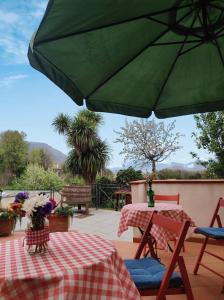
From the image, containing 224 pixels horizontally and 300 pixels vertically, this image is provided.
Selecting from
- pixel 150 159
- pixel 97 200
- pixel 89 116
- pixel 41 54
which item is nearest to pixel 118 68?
pixel 41 54

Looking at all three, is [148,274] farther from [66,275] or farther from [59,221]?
[59,221]

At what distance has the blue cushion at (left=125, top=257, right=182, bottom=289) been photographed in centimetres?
165

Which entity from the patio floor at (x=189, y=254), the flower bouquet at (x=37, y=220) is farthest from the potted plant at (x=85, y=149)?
the flower bouquet at (x=37, y=220)

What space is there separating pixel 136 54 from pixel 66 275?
2.01 m

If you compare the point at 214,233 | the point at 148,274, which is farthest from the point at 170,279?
the point at 214,233

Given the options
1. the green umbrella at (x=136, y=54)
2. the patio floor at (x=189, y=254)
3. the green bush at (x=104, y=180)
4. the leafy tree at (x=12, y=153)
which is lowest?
the patio floor at (x=189, y=254)

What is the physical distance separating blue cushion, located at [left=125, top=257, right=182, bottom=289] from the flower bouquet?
23.5 inches

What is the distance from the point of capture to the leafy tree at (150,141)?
16.8 meters

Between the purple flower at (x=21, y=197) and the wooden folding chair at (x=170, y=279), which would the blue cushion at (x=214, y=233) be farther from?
the purple flower at (x=21, y=197)

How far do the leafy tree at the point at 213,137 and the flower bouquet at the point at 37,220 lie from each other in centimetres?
927

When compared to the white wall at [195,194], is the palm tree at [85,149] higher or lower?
higher

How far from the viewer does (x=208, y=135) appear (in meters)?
10.3

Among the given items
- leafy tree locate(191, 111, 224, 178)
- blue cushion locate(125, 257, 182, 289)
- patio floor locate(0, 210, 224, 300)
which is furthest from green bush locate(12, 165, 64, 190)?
blue cushion locate(125, 257, 182, 289)

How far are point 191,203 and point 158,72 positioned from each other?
2.59 meters
